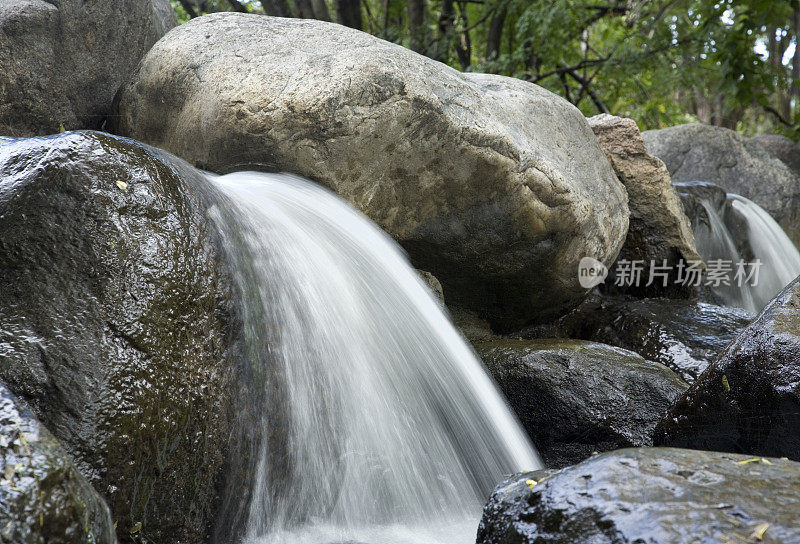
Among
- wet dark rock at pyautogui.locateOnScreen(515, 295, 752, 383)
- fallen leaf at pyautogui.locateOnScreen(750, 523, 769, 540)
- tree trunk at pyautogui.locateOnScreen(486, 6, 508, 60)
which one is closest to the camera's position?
fallen leaf at pyautogui.locateOnScreen(750, 523, 769, 540)

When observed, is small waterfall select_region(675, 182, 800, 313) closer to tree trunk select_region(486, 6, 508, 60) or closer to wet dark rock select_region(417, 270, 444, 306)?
wet dark rock select_region(417, 270, 444, 306)

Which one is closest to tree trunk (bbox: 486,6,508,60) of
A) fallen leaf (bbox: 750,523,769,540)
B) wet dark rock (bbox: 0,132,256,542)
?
wet dark rock (bbox: 0,132,256,542)

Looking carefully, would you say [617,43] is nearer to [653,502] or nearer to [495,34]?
[495,34]

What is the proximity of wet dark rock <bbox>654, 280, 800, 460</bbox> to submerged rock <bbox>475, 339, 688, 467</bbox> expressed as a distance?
0.51 meters

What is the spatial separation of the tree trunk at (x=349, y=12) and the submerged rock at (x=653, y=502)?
27.6 ft

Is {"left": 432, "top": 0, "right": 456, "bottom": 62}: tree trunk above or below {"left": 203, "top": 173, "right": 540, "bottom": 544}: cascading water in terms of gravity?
above

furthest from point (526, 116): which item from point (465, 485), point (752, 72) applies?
point (752, 72)

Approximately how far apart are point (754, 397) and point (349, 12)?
783 centimetres

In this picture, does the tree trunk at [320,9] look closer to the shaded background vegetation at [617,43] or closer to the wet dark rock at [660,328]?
the shaded background vegetation at [617,43]

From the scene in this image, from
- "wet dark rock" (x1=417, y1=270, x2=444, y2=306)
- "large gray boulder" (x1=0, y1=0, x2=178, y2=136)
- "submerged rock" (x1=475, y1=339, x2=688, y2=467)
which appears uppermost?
"large gray boulder" (x1=0, y1=0, x2=178, y2=136)

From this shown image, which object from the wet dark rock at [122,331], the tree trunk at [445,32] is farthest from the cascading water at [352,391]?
the tree trunk at [445,32]

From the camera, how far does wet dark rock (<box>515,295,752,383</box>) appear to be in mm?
4727

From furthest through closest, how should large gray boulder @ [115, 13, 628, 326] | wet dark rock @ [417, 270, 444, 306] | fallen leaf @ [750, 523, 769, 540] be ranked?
1. wet dark rock @ [417, 270, 444, 306]
2. large gray boulder @ [115, 13, 628, 326]
3. fallen leaf @ [750, 523, 769, 540]

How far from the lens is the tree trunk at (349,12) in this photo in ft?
30.3
